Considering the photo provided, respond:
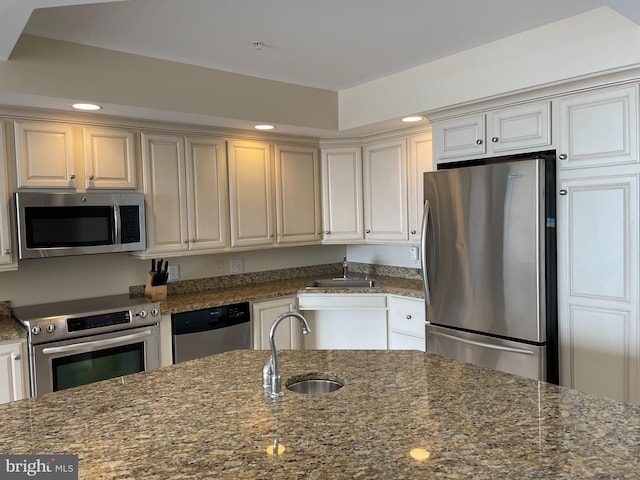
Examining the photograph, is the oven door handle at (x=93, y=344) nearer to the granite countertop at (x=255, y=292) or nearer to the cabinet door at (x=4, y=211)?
the granite countertop at (x=255, y=292)

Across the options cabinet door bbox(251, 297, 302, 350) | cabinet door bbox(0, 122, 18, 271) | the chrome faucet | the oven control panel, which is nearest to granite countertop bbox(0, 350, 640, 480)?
the chrome faucet

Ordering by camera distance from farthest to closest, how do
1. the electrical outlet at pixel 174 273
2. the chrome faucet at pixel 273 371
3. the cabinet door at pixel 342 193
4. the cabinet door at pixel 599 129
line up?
1. the cabinet door at pixel 342 193
2. the electrical outlet at pixel 174 273
3. the cabinet door at pixel 599 129
4. the chrome faucet at pixel 273 371

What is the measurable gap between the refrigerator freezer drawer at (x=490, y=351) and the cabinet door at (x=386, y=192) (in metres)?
0.95

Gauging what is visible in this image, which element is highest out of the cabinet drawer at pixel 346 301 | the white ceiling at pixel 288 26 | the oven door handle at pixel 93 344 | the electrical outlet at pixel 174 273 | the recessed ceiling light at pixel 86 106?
the white ceiling at pixel 288 26

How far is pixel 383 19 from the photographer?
2.45 metres

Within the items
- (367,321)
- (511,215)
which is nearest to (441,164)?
(511,215)

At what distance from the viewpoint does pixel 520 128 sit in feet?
9.41

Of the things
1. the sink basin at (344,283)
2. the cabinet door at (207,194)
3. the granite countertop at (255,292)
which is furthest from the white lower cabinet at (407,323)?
the cabinet door at (207,194)

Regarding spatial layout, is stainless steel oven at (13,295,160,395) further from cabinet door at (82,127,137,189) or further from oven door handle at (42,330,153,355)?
cabinet door at (82,127,137,189)

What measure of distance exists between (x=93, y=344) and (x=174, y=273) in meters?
0.99

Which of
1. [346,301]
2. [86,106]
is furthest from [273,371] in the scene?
[346,301]

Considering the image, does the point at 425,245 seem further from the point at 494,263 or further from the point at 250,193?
the point at 250,193

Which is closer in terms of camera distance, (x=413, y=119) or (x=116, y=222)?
(x=116, y=222)

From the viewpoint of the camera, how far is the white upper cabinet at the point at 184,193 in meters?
3.34
